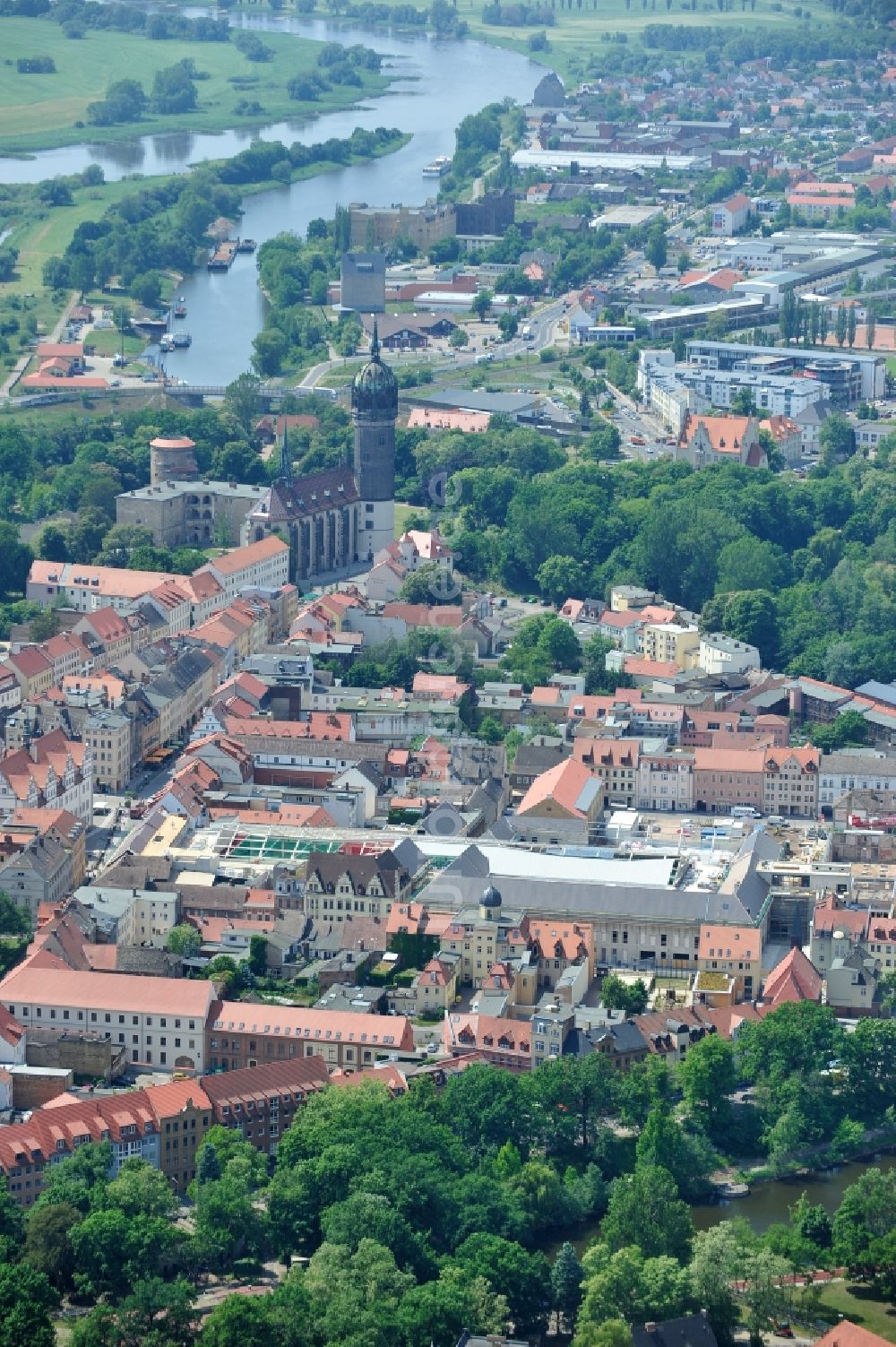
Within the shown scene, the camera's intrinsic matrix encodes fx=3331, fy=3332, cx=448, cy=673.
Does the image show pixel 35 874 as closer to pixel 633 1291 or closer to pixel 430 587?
pixel 633 1291

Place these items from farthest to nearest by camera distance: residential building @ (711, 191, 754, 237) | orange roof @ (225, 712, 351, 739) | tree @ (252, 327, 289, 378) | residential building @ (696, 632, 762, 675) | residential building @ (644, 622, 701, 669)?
residential building @ (711, 191, 754, 237), tree @ (252, 327, 289, 378), residential building @ (644, 622, 701, 669), residential building @ (696, 632, 762, 675), orange roof @ (225, 712, 351, 739)

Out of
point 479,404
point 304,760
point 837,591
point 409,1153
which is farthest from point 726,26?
point 409,1153

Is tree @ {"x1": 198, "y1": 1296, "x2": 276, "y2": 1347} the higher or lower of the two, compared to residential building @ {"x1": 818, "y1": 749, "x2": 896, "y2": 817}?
higher

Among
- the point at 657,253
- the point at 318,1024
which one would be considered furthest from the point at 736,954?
the point at 657,253

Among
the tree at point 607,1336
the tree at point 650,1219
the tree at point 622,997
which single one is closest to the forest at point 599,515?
the tree at point 622,997

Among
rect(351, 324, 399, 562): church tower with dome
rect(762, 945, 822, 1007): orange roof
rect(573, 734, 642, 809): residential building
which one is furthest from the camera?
rect(351, 324, 399, 562): church tower with dome

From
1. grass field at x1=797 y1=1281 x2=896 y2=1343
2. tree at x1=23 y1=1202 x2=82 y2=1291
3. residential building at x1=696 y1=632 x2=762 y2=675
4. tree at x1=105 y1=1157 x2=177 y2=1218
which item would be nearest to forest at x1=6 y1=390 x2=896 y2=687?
residential building at x1=696 y1=632 x2=762 y2=675

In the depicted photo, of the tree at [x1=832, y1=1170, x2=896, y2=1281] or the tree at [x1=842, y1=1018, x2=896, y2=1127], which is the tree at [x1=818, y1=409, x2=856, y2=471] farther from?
the tree at [x1=832, y1=1170, x2=896, y2=1281]
